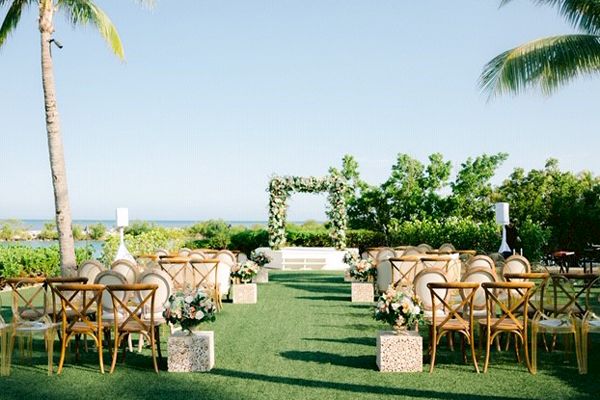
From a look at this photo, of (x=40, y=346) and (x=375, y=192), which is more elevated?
(x=375, y=192)

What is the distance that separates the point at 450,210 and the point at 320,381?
21.8 m

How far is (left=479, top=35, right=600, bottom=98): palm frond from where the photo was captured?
11.2 m

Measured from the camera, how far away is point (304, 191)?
21656 mm

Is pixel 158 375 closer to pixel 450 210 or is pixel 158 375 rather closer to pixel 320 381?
pixel 320 381

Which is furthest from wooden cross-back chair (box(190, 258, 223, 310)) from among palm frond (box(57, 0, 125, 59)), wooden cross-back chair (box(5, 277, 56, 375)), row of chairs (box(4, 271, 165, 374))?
palm frond (box(57, 0, 125, 59))

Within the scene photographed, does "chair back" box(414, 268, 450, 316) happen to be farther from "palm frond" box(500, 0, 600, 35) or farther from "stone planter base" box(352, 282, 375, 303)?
"palm frond" box(500, 0, 600, 35)

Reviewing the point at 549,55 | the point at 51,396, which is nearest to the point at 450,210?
the point at 549,55

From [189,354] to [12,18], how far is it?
31.2 ft

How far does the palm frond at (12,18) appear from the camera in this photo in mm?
12781

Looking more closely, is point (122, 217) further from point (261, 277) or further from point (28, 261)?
point (261, 277)

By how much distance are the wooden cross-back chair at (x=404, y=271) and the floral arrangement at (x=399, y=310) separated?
12.9 ft

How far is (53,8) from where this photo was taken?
39.6 ft

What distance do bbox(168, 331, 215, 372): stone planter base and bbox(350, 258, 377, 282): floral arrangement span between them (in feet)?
19.8

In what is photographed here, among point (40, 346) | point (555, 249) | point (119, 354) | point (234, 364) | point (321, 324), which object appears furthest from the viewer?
point (555, 249)
